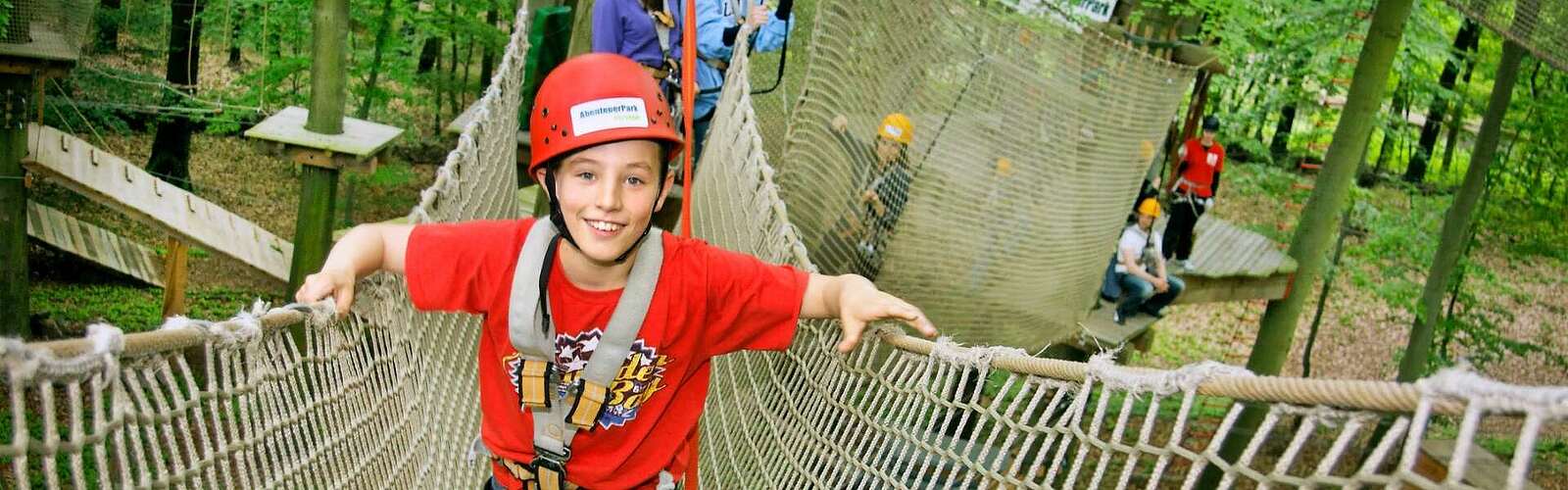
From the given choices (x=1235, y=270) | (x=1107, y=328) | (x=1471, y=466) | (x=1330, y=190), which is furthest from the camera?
(x=1235, y=270)

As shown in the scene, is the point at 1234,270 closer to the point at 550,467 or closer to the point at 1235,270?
the point at 1235,270

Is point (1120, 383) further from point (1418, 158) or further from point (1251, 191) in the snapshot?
point (1418, 158)

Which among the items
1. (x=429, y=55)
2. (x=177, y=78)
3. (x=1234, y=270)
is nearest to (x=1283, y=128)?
(x=1234, y=270)

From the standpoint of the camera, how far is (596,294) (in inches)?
65.5

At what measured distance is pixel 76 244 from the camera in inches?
293

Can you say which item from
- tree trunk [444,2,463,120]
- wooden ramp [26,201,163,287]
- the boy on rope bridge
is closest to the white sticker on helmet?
the boy on rope bridge

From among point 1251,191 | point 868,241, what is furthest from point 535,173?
point 1251,191

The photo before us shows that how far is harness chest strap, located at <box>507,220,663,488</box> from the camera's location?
158cm

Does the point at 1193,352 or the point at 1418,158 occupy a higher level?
the point at 1418,158

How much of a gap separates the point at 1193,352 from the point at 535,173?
34.2 ft

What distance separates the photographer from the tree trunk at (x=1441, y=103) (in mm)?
7914

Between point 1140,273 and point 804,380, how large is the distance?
139 inches

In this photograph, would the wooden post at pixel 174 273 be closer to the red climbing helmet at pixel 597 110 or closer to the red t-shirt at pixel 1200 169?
the red t-shirt at pixel 1200 169

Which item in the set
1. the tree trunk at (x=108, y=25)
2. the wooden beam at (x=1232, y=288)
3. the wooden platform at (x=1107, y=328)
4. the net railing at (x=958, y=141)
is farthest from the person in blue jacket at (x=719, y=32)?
the tree trunk at (x=108, y=25)
